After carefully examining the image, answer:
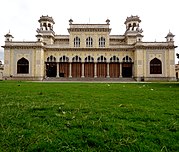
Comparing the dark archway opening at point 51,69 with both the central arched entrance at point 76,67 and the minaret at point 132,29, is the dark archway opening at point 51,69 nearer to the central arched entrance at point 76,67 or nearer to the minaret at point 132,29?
the central arched entrance at point 76,67

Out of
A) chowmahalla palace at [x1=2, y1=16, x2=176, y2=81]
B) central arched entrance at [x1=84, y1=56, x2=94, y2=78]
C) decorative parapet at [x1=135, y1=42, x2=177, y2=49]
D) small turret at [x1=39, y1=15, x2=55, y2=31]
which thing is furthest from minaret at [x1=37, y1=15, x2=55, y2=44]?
decorative parapet at [x1=135, y1=42, x2=177, y2=49]

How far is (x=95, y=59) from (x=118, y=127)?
131ft

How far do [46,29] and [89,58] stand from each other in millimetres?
13359

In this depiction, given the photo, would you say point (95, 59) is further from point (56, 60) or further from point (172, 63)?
point (172, 63)

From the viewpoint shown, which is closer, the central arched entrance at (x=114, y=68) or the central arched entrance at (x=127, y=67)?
the central arched entrance at (x=114, y=68)

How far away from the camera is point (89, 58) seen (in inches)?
1722

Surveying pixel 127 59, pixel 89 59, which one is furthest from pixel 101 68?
pixel 127 59

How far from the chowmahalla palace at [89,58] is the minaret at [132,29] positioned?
13.2 ft

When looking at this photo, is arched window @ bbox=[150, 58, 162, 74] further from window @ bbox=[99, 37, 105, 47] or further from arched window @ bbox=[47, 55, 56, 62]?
arched window @ bbox=[47, 55, 56, 62]

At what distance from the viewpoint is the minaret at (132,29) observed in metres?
47.4

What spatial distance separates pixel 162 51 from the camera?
42.8 meters

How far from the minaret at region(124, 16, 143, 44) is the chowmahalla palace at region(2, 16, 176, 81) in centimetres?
404

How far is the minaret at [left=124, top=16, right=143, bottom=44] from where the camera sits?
47.4 metres

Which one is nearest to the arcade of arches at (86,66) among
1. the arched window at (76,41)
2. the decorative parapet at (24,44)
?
the decorative parapet at (24,44)
